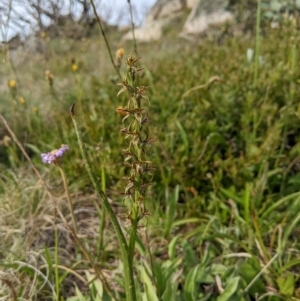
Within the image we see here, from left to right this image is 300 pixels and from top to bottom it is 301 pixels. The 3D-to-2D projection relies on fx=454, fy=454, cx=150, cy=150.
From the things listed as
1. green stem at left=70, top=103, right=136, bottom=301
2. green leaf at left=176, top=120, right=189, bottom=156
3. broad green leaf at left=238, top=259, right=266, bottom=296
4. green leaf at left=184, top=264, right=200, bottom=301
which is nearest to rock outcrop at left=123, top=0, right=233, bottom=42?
green leaf at left=176, top=120, right=189, bottom=156

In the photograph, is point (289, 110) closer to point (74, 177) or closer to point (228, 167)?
point (228, 167)

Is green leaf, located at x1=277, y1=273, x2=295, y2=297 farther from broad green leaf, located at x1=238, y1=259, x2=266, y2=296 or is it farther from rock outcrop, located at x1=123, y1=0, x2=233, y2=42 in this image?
rock outcrop, located at x1=123, y1=0, x2=233, y2=42

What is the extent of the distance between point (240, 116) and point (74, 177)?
3.08 ft

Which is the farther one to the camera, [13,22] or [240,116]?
[13,22]

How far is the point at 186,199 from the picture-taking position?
200 centimetres

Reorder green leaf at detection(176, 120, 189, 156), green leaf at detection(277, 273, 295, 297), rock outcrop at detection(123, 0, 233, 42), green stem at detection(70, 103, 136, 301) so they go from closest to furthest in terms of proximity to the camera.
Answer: green stem at detection(70, 103, 136, 301) → green leaf at detection(277, 273, 295, 297) → green leaf at detection(176, 120, 189, 156) → rock outcrop at detection(123, 0, 233, 42)

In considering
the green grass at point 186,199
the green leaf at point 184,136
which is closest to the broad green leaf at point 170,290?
the green grass at point 186,199

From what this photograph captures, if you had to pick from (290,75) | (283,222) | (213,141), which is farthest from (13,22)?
(283,222)

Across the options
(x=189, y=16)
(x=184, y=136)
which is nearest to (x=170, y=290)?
(x=184, y=136)

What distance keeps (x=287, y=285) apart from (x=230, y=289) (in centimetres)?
19

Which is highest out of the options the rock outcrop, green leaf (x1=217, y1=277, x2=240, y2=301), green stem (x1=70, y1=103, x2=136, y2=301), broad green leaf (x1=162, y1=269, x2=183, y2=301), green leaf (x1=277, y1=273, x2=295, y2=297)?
the rock outcrop

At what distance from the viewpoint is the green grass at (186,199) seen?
4.78 ft

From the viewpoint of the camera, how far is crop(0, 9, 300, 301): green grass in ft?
4.78

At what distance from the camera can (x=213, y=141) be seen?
226cm
